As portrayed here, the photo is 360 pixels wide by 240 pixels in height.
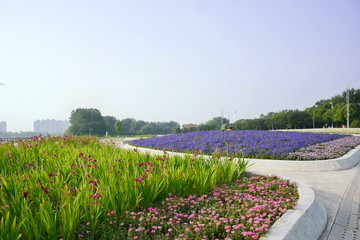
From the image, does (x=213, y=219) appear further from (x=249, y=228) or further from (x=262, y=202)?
(x=262, y=202)

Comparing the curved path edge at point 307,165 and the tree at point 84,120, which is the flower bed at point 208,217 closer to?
the curved path edge at point 307,165

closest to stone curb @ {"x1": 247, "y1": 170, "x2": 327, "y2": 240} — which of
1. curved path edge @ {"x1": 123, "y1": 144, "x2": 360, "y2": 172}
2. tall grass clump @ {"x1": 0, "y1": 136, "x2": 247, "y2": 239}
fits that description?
tall grass clump @ {"x1": 0, "y1": 136, "x2": 247, "y2": 239}

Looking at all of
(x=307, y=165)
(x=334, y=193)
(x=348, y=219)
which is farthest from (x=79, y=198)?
(x=307, y=165)

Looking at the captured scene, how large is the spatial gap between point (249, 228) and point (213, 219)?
1.53ft

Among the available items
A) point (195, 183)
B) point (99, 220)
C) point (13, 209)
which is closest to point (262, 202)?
point (195, 183)

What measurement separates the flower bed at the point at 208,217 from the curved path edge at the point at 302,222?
106 mm

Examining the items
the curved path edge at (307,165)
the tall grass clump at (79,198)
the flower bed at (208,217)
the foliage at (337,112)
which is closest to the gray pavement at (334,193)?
the curved path edge at (307,165)

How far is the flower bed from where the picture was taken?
9.31 feet

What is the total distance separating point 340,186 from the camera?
594cm

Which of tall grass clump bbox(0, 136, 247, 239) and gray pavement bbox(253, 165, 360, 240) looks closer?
tall grass clump bbox(0, 136, 247, 239)

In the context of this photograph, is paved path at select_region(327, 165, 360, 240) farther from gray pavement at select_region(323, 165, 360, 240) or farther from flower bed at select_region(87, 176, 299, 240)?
flower bed at select_region(87, 176, 299, 240)

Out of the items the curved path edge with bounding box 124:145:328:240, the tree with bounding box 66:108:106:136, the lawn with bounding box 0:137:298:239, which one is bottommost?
the curved path edge with bounding box 124:145:328:240

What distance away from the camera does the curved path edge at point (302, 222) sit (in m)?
2.91

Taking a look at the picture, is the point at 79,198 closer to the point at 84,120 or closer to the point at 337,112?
the point at 337,112
